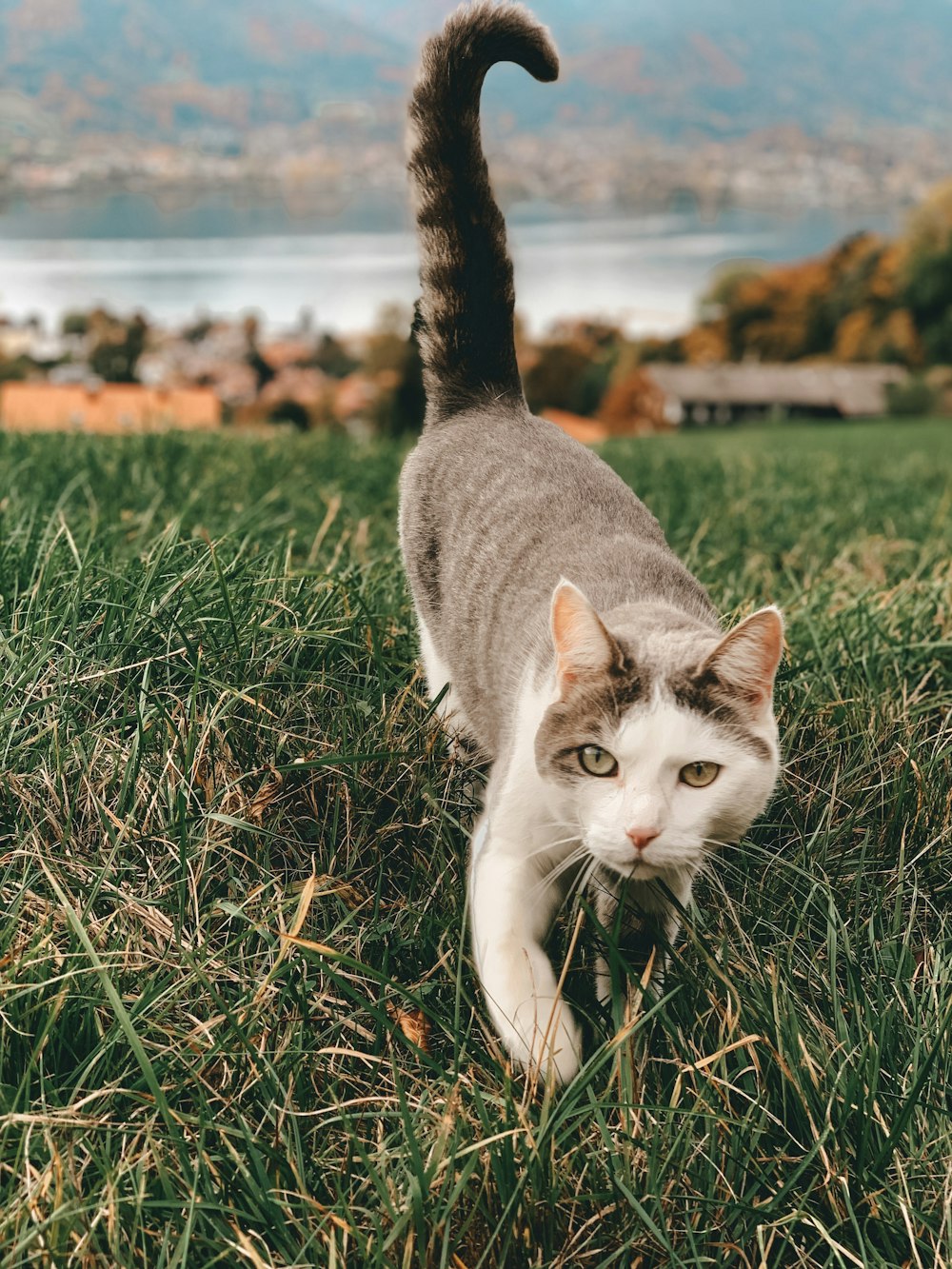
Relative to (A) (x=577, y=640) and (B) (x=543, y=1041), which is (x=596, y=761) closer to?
(A) (x=577, y=640)

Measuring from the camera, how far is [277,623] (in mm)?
2637

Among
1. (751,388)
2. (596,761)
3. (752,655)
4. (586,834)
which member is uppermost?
(752,655)

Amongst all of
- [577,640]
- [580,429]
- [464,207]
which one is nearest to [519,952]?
[577,640]

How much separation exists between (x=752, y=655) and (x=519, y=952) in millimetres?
687

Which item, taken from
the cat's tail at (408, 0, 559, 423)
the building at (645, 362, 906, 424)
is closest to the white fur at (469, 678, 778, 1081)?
the cat's tail at (408, 0, 559, 423)

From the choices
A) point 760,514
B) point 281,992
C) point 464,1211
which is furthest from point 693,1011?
point 760,514

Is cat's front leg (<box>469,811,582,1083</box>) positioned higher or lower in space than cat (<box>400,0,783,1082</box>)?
lower

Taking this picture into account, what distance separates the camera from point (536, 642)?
2.35 metres

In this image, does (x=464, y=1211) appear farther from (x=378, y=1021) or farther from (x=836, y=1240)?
(x=836, y=1240)

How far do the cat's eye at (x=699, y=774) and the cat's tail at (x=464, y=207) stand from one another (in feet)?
5.15

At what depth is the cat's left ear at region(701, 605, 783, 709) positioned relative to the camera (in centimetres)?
188

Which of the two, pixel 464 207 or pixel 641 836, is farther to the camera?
pixel 464 207

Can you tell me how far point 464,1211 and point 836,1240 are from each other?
57cm

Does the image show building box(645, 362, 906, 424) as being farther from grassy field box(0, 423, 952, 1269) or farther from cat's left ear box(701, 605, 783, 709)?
cat's left ear box(701, 605, 783, 709)
